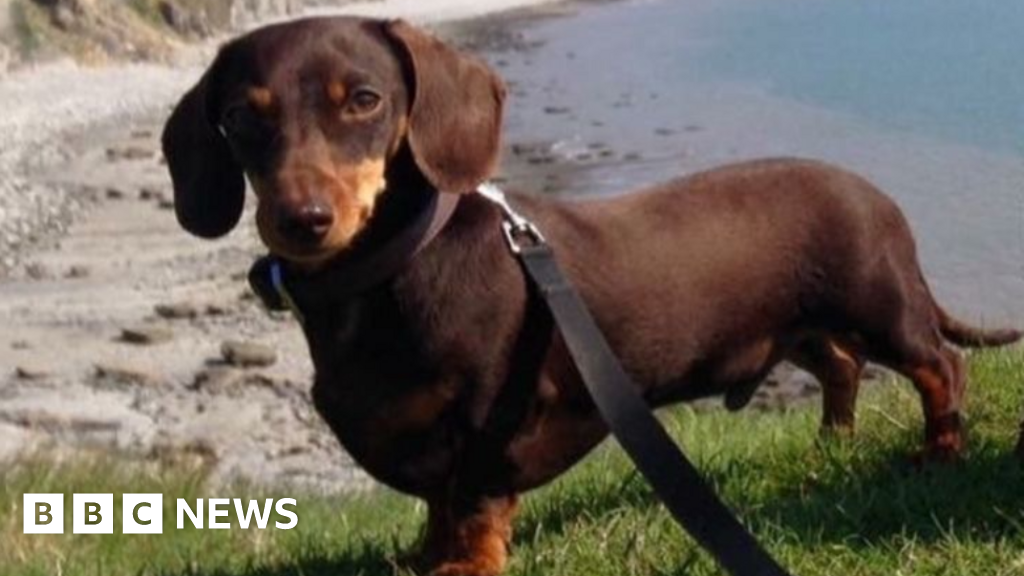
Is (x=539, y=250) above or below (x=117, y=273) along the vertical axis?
above

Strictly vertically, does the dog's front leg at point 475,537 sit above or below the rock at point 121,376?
above

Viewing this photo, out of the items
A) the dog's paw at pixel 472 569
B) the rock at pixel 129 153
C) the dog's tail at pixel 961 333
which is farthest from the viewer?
the rock at pixel 129 153

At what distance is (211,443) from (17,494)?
6489 mm

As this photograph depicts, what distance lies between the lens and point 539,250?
4.64m

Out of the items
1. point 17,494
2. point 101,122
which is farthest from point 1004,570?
point 101,122

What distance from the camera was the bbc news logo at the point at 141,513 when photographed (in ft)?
21.1

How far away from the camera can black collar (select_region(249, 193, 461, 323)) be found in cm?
461

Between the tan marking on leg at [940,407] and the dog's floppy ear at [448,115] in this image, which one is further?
the tan marking on leg at [940,407]

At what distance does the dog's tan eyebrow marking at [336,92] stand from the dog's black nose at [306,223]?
30cm

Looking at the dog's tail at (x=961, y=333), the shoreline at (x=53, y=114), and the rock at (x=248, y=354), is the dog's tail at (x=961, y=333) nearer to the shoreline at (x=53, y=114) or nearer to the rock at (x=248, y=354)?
the rock at (x=248, y=354)

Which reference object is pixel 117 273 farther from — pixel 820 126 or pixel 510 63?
pixel 510 63

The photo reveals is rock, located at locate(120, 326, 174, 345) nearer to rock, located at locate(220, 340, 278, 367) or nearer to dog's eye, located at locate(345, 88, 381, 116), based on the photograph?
rock, located at locate(220, 340, 278, 367)

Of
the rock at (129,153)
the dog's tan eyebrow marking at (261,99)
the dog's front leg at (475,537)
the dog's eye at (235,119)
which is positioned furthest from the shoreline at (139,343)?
the dog's tan eyebrow marking at (261,99)

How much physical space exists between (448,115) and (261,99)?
0.38 metres
